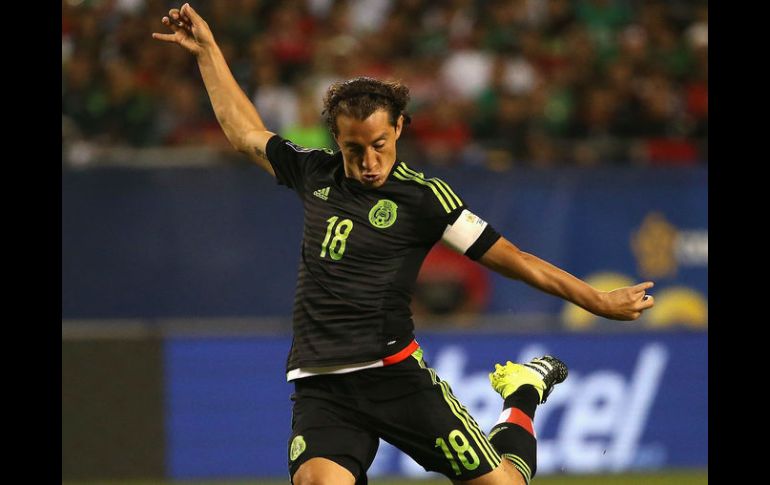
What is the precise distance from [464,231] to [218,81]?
A: 5.68ft

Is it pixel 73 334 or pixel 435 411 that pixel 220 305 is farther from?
pixel 435 411

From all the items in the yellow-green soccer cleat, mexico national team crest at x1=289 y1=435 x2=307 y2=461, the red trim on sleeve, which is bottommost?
mexico national team crest at x1=289 y1=435 x2=307 y2=461

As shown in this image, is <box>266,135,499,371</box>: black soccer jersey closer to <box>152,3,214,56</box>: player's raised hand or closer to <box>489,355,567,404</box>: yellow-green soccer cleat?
<box>489,355,567,404</box>: yellow-green soccer cleat

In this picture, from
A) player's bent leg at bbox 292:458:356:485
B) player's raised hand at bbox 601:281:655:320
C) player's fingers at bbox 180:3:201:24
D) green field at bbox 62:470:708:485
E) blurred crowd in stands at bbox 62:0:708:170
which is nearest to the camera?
player's bent leg at bbox 292:458:356:485

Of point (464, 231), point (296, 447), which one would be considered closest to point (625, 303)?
point (464, 231)

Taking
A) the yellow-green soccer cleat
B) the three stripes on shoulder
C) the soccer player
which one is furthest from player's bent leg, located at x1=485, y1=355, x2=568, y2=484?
the three stripes on shoulder

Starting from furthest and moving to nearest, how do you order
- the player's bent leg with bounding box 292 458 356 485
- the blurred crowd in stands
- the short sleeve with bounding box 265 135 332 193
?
the blurred crowd in stands
the short sleeve with bounding box 265 135 332 193
the player's bent leg with bounding box 292 458 356 485

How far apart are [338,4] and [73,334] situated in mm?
5350

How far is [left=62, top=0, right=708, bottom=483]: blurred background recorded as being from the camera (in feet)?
37.4

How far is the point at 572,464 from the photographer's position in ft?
37.5

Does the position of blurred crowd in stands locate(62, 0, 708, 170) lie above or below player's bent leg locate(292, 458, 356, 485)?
above

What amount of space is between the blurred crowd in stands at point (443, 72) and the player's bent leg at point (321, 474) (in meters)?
6.96

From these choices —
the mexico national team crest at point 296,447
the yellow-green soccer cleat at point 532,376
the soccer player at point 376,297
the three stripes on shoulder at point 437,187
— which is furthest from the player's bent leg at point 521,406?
the three stripes on shoulder at point 437,187
